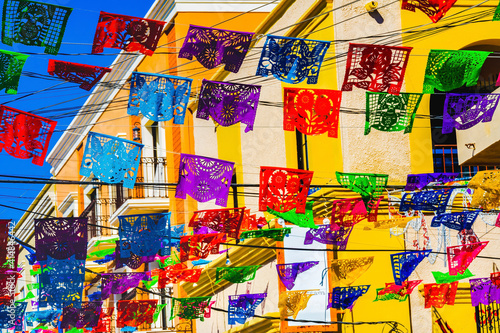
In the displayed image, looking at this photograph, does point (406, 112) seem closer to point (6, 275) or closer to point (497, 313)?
point (497, 313)

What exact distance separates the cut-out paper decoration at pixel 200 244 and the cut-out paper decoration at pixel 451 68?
5.23 meters

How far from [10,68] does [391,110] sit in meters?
5.10

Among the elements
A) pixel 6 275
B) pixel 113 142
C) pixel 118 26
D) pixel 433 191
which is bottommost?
pixel 6 275

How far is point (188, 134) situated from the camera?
20266mm

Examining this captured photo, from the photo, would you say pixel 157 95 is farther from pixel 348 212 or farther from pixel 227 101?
pixel 348 212

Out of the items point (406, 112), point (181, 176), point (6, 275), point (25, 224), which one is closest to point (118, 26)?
point (181, 176)

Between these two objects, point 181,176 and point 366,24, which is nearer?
point 181,176

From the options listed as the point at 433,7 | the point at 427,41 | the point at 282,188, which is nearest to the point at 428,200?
the point at 282,188

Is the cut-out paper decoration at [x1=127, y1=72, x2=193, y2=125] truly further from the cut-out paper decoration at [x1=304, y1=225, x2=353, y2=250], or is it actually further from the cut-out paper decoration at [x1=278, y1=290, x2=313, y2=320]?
the cut-out paper decoration at [x1=278, y1=290, x2=313, y2=320]

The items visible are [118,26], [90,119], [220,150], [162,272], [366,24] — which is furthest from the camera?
[90,119]

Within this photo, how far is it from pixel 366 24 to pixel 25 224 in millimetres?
31202

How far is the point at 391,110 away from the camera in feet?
35.0

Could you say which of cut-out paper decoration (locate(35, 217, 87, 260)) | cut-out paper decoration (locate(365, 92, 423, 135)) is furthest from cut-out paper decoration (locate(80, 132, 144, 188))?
cut-out paper decoration (locate(365, 92, 423, 135))

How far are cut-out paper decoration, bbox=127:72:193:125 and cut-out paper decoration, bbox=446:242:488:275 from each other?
5.50 metres
